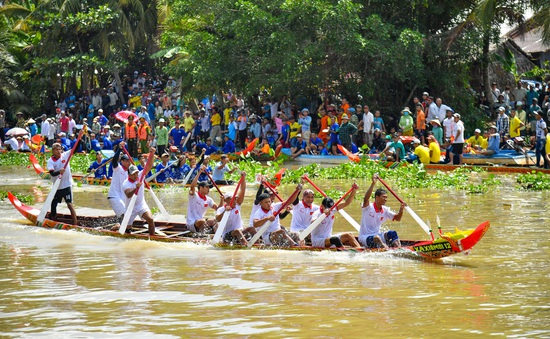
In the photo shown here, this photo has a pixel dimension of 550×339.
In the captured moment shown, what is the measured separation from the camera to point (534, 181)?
826 inches

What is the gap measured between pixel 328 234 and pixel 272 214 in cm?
97

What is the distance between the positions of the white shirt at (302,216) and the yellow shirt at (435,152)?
11570mm

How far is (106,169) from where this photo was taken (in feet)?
80.4

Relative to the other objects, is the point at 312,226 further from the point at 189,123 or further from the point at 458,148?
the point at 189,123

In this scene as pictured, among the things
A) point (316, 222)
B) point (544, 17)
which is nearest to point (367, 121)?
point (544, 17)

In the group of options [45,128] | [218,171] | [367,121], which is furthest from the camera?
[45,128]

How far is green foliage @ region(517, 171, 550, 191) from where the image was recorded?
67.7 feet

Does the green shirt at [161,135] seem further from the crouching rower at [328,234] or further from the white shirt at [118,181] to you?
the crouching rower at [328,234]

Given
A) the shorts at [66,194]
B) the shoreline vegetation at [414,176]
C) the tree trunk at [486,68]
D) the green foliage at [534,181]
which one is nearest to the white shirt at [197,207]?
the shorts at [66,194]

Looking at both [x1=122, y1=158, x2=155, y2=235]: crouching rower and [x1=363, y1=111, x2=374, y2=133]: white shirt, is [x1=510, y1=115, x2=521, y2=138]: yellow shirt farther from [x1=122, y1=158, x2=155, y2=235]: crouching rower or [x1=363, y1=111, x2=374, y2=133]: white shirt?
[x1=122, y1=158, x2=155, y2=235]: crouching rower

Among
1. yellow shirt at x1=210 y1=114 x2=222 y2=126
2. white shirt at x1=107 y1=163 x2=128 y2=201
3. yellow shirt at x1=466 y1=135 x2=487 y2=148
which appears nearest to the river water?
white shirt at x1=107 y1=163 x2=128 y2=201

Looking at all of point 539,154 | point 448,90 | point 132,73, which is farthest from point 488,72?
point 132,73

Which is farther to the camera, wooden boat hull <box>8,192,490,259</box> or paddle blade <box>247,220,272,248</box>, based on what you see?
paddle blade <box>247,220,272,248</box>

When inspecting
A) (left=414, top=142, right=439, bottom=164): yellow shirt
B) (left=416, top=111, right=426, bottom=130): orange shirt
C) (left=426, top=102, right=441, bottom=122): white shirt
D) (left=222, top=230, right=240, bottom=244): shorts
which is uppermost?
(left=426, top=102, right=441, bottom=122): white shirt
